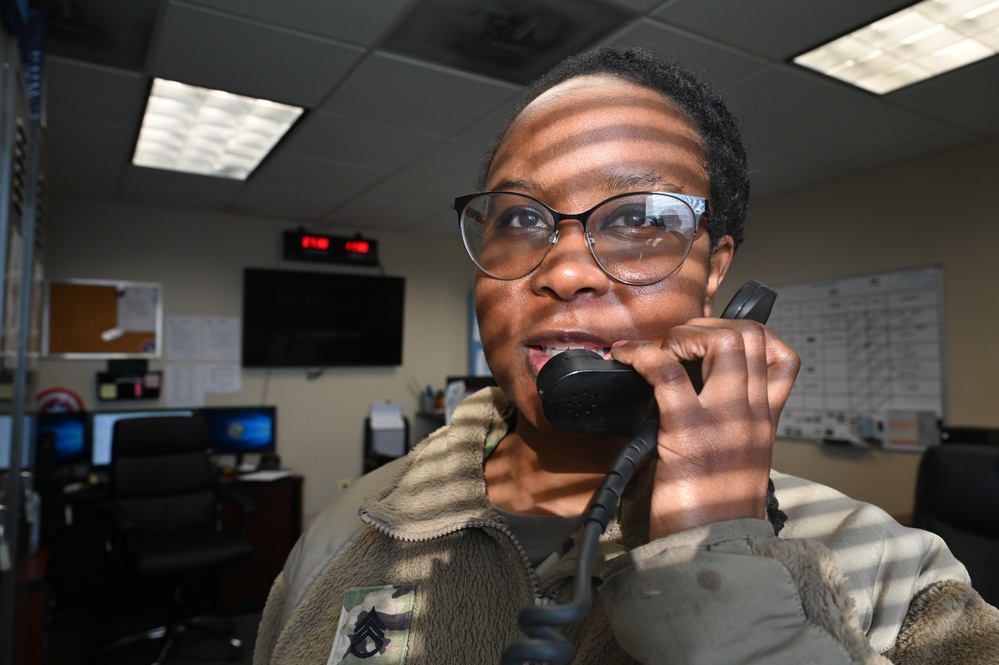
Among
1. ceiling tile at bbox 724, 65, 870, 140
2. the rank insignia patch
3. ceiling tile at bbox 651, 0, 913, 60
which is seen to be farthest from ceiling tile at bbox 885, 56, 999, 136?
the rank insignia patch

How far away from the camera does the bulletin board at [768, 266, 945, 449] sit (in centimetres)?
331

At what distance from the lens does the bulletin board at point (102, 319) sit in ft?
12.9

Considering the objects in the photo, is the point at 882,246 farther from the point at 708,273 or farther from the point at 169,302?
the point at 169,302

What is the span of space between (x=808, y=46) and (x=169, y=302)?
4000 mm

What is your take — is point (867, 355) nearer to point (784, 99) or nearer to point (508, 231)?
point (784, 99)

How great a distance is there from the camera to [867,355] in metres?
3.56

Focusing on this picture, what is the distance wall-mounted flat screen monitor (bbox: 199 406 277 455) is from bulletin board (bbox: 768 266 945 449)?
340 centimetres

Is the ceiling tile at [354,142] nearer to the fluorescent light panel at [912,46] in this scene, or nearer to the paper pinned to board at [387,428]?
the fluorescent light panel at [912,46]

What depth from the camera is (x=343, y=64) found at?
91.6 inches

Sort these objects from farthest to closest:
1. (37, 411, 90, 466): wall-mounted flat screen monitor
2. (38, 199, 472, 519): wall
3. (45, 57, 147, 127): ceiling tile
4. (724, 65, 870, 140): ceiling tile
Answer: (38, 199, 472, 519): wall → (37, 411, 90, 466): wall-mounted flat screen monitor → (724, 65, 870, 140): ceiling tile → (45, 57, 147, 127): ceiling tile

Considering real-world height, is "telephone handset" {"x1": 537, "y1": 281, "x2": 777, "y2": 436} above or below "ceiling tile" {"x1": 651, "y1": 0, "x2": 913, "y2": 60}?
below

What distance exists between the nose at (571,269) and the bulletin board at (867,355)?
11.3 ft

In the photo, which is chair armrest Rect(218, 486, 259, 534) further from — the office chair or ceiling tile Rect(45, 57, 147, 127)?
the office chair

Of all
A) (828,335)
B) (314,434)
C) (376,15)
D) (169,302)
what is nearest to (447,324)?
(314,434)
